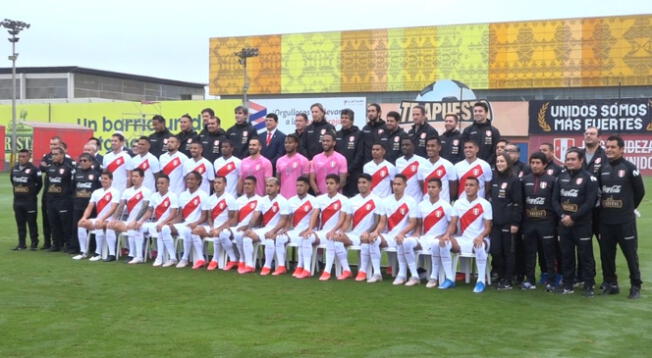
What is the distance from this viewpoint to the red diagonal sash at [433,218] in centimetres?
1016

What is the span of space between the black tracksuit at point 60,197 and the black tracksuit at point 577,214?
7.57m

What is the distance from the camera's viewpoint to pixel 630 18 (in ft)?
196

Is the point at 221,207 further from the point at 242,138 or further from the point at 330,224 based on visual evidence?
the point at 330,224

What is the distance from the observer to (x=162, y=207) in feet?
39.5

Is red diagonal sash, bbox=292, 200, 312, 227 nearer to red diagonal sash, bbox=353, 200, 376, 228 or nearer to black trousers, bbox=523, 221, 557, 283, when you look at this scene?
red diagonal sash, bbox=353, 200, 376, 228

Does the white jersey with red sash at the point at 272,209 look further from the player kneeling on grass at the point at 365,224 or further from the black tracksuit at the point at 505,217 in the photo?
the black tracksuit at the point at 505,217

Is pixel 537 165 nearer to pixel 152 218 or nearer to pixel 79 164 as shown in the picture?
pixel 152 218

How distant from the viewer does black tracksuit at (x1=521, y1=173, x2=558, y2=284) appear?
31.2ft

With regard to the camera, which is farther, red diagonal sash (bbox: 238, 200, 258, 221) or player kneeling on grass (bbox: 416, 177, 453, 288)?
red diagonal sash (bbox: 238, 200, 258, 221)

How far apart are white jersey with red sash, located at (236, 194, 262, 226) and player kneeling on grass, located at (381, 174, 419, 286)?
1.89 m

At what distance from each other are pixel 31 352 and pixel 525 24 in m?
60.2

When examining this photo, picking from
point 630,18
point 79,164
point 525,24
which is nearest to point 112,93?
point 525,24

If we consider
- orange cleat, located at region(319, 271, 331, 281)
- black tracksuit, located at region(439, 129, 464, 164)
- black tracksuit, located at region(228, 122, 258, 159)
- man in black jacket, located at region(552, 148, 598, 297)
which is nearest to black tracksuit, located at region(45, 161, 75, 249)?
black tracksuit, located at region(228, 122, 258, 159)

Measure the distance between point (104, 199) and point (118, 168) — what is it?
1.87 ft
